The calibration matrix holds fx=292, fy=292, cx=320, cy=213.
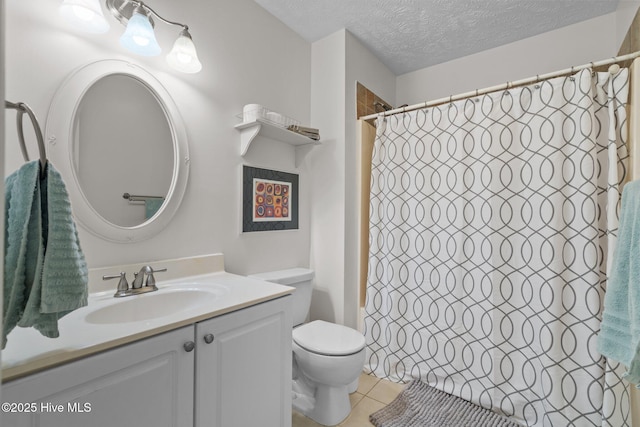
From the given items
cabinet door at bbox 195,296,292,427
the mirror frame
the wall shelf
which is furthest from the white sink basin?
the wall shelf

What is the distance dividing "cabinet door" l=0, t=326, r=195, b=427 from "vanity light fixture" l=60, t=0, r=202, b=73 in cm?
118

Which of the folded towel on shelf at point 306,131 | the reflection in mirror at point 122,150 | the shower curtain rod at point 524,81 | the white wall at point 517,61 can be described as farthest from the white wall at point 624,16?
the reflection in mirror at point 122,150

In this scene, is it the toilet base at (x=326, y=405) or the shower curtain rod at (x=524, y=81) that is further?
the toilet base at (x=326, y=405)

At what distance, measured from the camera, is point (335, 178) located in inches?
83.0

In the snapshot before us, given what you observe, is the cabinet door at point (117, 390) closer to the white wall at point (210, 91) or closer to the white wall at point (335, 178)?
Answer: the white wall at point (210, 91)

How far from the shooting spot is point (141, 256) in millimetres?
1320

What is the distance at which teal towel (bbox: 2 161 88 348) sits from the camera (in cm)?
69

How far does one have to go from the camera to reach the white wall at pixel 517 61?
197 cm

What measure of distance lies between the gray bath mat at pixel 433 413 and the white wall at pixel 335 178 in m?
0.57

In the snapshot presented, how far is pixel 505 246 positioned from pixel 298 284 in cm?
Result: 125

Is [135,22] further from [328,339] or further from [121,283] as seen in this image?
[328,339]

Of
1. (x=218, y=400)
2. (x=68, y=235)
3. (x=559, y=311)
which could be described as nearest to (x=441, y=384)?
(x=559, y=311)

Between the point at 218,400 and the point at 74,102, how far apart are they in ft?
4.15

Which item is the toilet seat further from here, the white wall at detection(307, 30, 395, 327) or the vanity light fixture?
the vanity light fixture
